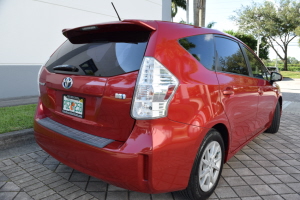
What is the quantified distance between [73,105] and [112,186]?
975mm

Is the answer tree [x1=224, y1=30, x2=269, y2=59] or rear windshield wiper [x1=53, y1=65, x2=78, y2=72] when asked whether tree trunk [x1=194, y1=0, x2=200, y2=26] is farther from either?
tree [x1=224, y1=30, x2=269, y2=59]

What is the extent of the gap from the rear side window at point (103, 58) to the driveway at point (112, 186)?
1.18 metres

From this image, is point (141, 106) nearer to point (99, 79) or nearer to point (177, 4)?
point (99, 79)

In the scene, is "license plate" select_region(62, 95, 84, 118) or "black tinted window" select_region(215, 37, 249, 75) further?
"black tinted window" select_region(215, 37, 249, 75)

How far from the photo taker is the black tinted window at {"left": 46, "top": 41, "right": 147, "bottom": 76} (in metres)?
2.00

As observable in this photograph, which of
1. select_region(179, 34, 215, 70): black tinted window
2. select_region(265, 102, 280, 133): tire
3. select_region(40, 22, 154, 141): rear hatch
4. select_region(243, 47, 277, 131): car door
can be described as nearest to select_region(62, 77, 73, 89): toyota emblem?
select_region(40, 22, 154, 141): rear hatch

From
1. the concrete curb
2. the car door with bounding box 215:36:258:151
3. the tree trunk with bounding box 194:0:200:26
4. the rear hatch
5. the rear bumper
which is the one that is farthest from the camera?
the tree trunk with bounding box 194:0:200:26

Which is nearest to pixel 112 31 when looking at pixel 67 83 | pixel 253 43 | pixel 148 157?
pixel 67 83

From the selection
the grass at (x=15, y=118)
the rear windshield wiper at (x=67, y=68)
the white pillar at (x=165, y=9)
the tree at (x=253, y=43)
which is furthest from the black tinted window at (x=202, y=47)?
the tree at (x=253, y=43)

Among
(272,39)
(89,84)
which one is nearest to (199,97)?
(89,84)

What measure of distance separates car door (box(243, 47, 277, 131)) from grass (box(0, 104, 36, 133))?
134 inches

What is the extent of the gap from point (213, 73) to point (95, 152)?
1297 millimetres

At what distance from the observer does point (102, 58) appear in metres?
2.16

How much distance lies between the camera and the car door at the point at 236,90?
262cm
